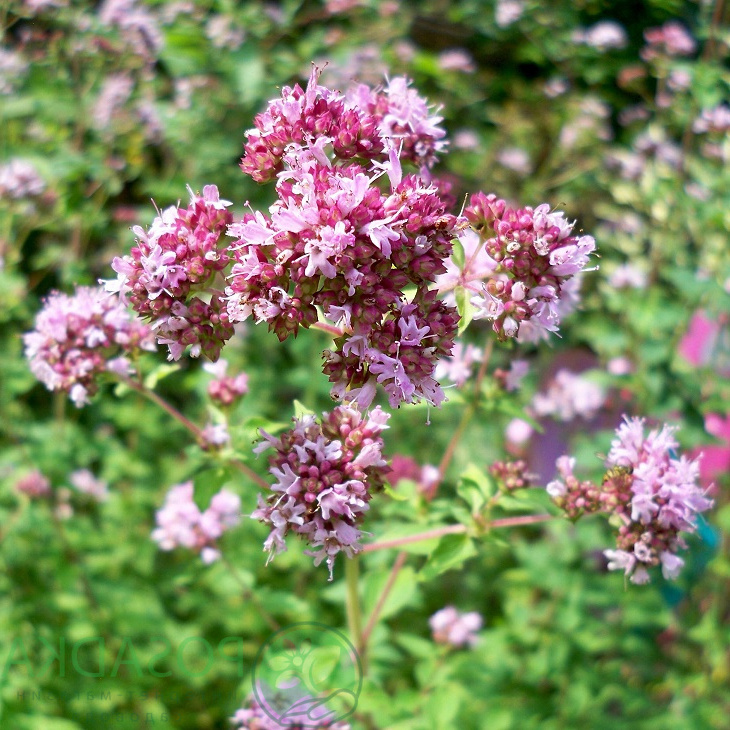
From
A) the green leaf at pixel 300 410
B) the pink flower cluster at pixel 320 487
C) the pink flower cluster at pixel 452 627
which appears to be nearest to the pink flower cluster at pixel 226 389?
the green leaf at pixel 300 410

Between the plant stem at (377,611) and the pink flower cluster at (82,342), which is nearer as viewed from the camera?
the pink flower cluster at (82,342)

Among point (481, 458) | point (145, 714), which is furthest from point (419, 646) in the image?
point (481, 458)

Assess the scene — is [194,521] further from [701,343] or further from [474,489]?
[701,343]

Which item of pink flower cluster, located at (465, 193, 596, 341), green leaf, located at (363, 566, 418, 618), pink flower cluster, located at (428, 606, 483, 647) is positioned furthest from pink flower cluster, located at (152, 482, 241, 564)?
pink flower cluster, located at (465, 193, 596, 341)

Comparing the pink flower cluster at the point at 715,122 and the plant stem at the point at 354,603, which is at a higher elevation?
the pink flower cluster at the point at 715,122

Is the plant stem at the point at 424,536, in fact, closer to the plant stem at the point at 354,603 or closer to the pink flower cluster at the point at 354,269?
the plant stem at the point at 354,603

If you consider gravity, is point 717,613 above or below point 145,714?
below

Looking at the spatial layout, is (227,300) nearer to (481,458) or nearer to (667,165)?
(481,458)
